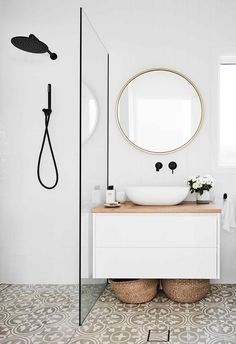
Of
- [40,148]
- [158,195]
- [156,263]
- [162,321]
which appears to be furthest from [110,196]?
Result: [162,321]

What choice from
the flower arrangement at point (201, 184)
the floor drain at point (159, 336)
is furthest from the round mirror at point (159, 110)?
the floor drain at point (159, 336)

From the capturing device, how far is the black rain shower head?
2.98 m

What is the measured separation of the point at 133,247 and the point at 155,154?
3.13 feet

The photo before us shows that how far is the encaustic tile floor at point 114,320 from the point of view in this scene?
2244 millimetres

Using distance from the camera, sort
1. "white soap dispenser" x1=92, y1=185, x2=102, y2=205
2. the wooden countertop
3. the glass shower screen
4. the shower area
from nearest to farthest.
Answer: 1. the glass shower screen
2. the wooden countertop
3. "white soap dispenser" x1=92, y1=185, x2=102, y2=205
4. the shower area

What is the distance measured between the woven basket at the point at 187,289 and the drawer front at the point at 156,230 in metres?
0.34

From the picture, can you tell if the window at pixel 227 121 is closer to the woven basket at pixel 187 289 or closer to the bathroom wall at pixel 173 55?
the bathroom wall at pixel 173 55

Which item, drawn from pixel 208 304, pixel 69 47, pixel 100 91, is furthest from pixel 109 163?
pixel 208 304

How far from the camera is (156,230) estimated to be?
2615 millimetres

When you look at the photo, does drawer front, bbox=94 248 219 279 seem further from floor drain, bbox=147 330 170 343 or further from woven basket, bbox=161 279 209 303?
floor drain, bbox=147 330 170 343

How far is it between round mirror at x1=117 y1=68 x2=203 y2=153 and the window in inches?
8.5

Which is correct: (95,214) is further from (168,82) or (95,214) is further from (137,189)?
(168,82)

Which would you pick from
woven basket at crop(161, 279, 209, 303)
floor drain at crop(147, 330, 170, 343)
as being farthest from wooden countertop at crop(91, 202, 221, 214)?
floor drain at crop(147, 330, 170, 343)

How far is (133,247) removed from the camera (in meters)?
2.62
